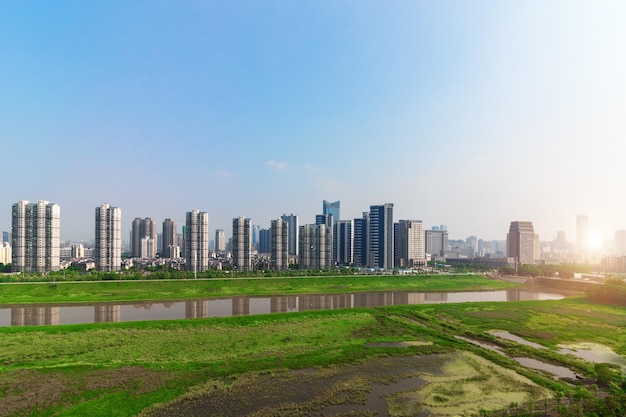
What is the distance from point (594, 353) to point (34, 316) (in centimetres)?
5400

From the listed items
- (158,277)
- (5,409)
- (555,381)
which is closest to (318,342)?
(555,381)

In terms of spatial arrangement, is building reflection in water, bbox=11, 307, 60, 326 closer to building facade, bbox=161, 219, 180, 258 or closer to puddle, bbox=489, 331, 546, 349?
puddle, bbox=489, 331, 546, 349

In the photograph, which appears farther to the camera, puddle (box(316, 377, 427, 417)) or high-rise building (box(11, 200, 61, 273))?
high-rise building (box(11, 200, 61, 273))

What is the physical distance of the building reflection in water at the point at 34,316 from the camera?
1325 inches

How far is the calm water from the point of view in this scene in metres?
36.2

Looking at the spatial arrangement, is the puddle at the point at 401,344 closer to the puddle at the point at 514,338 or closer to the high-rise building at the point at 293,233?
the puddle at the point at 514,338

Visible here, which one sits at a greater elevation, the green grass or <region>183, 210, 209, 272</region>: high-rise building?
<region>183, 210, 209, 272</region>: high-rise building

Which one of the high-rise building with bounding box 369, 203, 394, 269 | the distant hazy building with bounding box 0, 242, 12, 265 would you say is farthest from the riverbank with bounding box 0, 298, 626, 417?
the distant hazy building with bounding box 0, 242, 12, 265

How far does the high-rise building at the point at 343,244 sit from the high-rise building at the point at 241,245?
4902cm

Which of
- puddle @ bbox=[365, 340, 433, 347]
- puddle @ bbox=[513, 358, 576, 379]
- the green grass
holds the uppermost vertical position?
puddle @ bbox=[513, 358, 576, 379]

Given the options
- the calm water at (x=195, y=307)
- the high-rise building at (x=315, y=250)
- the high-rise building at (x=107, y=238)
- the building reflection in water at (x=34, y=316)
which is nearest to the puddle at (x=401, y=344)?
the calm water at (x=195, y=307)

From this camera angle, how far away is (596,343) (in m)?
28.4

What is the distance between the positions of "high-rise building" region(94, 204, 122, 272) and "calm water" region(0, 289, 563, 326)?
1350 inches

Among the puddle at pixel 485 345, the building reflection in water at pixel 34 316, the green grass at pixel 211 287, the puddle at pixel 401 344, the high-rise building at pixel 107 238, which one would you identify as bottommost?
the green grass at pixel 211 287
